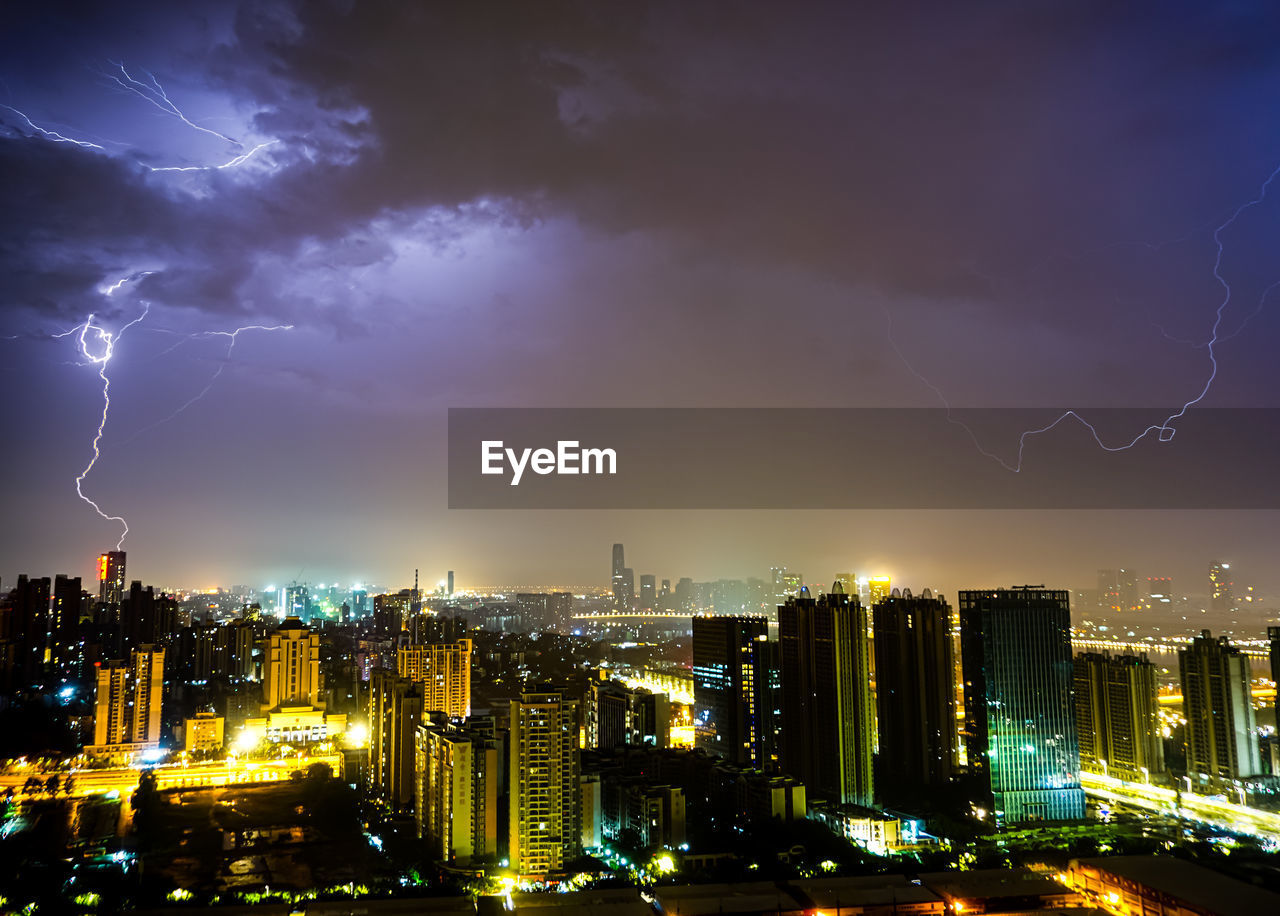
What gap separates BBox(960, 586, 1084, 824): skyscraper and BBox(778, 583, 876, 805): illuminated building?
3.85 feet

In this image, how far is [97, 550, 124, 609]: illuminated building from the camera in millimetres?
17641

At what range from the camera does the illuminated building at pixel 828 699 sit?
31.6 feet

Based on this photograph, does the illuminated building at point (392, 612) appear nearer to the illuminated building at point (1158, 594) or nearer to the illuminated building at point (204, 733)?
the illuminated building at point (204, 733)

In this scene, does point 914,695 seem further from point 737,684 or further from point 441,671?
point 441,671

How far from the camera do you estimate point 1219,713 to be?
33.8ft

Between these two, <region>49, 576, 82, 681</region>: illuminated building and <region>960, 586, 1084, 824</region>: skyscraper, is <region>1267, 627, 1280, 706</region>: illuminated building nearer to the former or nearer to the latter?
<region>960, 586, 1084, 824</region>: skyscraper

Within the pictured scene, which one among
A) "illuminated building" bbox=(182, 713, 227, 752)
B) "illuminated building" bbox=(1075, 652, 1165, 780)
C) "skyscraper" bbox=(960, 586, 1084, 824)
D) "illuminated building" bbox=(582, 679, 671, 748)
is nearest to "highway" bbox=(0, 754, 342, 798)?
"illuminated building" bbox=(182, 713, 227, 752)

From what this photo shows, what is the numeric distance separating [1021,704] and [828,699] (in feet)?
6.86

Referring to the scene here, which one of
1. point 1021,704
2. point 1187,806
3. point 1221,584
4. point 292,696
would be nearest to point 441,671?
point 292,696

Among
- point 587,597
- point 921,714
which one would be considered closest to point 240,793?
point 921,714

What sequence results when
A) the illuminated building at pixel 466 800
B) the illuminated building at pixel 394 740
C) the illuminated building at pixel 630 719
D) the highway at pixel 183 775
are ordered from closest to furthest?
the illuminated building at pixel 466 800 → the illuminated building at pixel 394 740 → the highway at pixel 183 775 → the illuminated building at pixel 630 719

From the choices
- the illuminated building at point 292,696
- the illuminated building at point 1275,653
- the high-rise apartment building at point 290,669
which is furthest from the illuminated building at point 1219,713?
the high-rise apartment building at point 290,669

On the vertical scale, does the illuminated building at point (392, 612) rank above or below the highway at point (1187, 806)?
above

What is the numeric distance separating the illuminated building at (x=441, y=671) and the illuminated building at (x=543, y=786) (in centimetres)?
619
